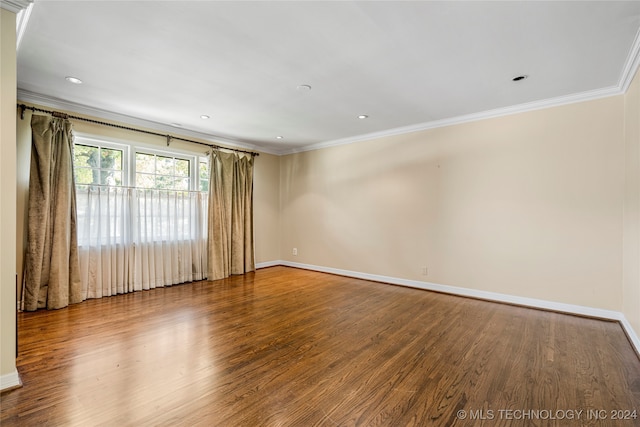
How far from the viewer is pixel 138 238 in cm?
434

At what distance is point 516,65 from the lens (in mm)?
2717

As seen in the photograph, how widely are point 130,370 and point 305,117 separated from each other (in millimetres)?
3538

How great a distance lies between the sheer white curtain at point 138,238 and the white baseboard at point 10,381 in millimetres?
2192

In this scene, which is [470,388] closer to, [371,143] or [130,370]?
[130,370]

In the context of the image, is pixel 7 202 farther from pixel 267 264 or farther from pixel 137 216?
pixel 267 264

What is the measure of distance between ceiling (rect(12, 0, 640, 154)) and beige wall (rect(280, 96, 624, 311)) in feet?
1.40

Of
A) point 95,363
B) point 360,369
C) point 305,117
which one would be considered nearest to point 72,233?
point 95,363

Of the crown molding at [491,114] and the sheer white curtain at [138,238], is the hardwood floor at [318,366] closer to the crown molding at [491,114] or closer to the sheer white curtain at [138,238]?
the sheer white curtain at [138,238]

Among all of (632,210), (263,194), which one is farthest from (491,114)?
(263,194)

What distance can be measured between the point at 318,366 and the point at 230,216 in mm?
3733

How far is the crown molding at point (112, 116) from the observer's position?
11.4ft

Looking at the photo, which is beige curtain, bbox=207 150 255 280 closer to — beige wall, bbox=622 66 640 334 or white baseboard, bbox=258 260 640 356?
white baseboard, bbox=258 260 640 356

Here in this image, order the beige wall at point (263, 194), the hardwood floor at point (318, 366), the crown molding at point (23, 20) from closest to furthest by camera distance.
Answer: the hardwood floor at point (318, 366)
the crown molding at point (23, 20)
the beige wall at point (263, 194)

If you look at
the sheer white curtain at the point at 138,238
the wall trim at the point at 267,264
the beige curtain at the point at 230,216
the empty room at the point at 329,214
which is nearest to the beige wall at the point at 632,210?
the empty room at the point at 329,214
